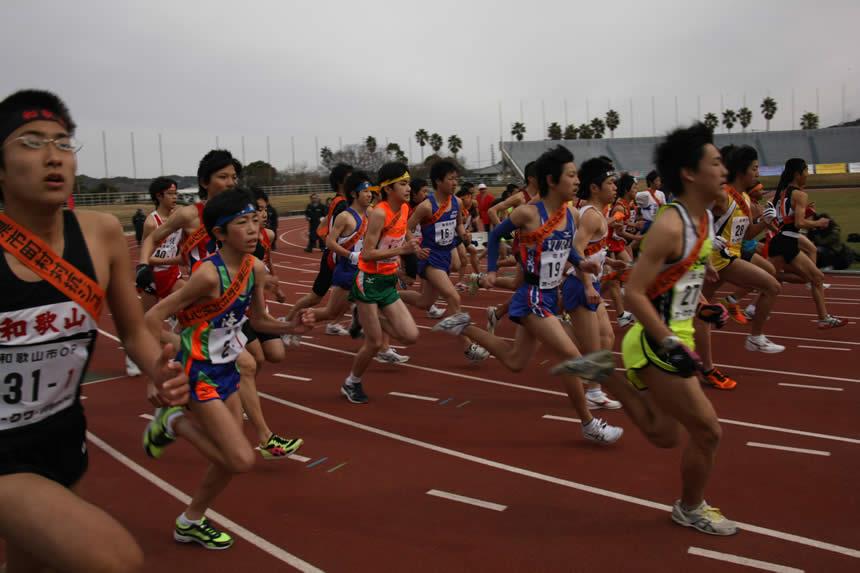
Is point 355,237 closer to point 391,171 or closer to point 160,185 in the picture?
point 391,171

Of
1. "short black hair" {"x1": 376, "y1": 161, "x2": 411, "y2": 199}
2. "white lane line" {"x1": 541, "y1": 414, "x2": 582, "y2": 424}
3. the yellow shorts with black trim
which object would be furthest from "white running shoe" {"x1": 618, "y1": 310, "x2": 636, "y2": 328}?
the yellow shorts with black trim

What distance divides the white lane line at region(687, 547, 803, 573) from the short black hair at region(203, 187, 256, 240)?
Answer: 3160 millimetres

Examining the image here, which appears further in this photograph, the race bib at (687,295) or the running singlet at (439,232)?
the running singlet at (439,232)

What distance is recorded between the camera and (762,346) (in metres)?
8.40

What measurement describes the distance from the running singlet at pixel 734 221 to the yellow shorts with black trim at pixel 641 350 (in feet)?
13.8

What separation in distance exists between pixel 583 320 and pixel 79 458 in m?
4.47

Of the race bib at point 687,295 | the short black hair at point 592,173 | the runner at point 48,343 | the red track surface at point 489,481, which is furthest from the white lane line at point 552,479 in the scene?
the runner at point 48,343

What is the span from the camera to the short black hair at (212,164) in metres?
5.77

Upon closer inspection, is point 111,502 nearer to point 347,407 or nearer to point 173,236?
point 347,407

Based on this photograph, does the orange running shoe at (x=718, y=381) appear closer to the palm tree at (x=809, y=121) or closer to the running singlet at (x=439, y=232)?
the running singlet at (x=439, y=232)

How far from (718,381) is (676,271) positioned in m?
3.86

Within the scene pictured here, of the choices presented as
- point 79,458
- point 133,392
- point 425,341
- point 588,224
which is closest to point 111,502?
point 79,458

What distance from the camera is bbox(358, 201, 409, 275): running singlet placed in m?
7.02

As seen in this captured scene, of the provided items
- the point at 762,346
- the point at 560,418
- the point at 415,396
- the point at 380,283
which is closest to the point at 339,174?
the point at 380,283
